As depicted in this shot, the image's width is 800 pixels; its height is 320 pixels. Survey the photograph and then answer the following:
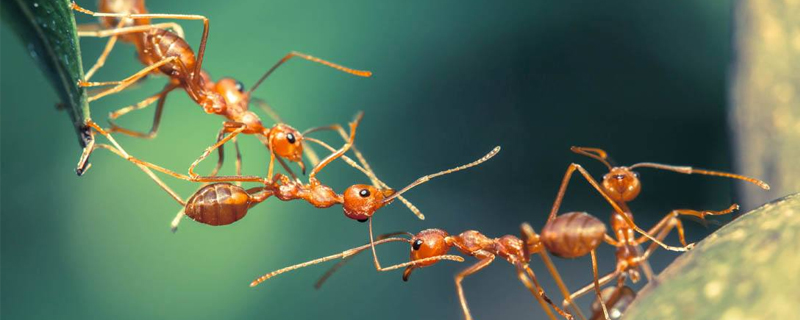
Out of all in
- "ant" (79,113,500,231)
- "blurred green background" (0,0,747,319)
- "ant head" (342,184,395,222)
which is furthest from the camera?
"blurred green background" (0,0,747,319)

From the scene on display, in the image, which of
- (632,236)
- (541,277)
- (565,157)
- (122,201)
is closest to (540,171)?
(565,157)

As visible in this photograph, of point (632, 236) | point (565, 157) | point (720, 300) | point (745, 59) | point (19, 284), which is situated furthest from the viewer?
point (565, 157)

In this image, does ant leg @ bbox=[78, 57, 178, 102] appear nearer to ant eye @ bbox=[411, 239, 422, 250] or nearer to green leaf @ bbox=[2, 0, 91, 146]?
green leaf @ bbox=[2, 0, 91, 146]

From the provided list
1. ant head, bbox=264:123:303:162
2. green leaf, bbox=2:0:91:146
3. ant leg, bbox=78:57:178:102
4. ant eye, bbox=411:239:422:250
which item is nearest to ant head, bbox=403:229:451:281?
ant eye, bbox=411:239:422:250

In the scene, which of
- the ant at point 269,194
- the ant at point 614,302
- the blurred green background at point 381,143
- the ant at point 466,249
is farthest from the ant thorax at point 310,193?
the ant at point 614,302

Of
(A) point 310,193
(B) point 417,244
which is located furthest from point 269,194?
(B) point 417,244

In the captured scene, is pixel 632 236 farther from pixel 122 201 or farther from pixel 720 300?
pixel 122 201

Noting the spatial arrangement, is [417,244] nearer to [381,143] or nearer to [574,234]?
[574,234]
